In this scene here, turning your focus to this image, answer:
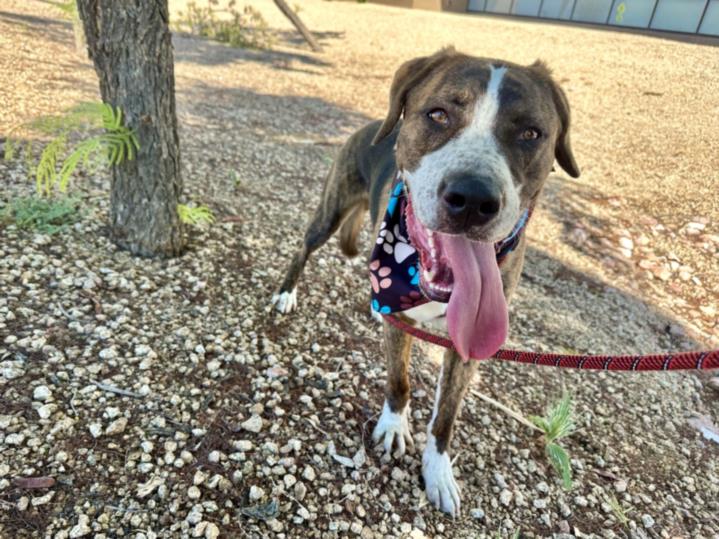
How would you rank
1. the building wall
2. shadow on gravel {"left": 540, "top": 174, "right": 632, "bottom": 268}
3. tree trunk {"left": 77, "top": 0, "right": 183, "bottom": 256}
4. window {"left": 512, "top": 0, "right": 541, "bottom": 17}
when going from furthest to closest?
window {"left": 512, "top": 0, "right": 541, "bottom": 17} → the building wall → shadow on gravel {"left": 540, "top": 174, "right": 632, "bottom": 268} → tree trunk {"left": 77, "top": 0, "right": 183, "bottom": 256}

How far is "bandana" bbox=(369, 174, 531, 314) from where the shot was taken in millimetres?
2240

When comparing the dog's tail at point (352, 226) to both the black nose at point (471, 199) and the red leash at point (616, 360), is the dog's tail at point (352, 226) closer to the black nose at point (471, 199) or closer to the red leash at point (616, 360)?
the red leash at point (616, 360)

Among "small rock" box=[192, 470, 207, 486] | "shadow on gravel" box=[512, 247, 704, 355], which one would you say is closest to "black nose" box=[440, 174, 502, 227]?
"small rock" box=[192, 470, 207, 486]

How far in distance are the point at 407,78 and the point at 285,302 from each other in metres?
1.78

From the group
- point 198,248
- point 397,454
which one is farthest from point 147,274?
point 397,454

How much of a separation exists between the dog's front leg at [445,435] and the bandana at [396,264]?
43 cm

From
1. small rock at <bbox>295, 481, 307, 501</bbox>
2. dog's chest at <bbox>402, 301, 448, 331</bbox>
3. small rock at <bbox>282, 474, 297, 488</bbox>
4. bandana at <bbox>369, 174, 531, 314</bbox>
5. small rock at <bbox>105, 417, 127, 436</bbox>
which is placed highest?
bandana at <bbox>369, 174, 531, 314</bbox>

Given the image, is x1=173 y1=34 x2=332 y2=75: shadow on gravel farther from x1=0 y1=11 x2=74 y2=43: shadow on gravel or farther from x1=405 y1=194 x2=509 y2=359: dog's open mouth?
x1=405 y1=194 x2=509 y2=359: dog's open mouth

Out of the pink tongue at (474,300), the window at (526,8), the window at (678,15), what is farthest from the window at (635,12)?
the pink tongue at (474,300)

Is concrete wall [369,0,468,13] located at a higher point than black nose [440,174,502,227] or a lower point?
higher

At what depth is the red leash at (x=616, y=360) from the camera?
5.33 feet

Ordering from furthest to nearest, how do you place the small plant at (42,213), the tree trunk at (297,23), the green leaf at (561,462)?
the tree trunk at (297,23) → the small plant at (42,213) → the green leaf at (561,462)

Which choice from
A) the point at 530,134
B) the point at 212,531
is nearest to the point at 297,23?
the point at 530,134

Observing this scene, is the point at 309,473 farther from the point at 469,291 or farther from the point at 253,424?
the point at 469,291
